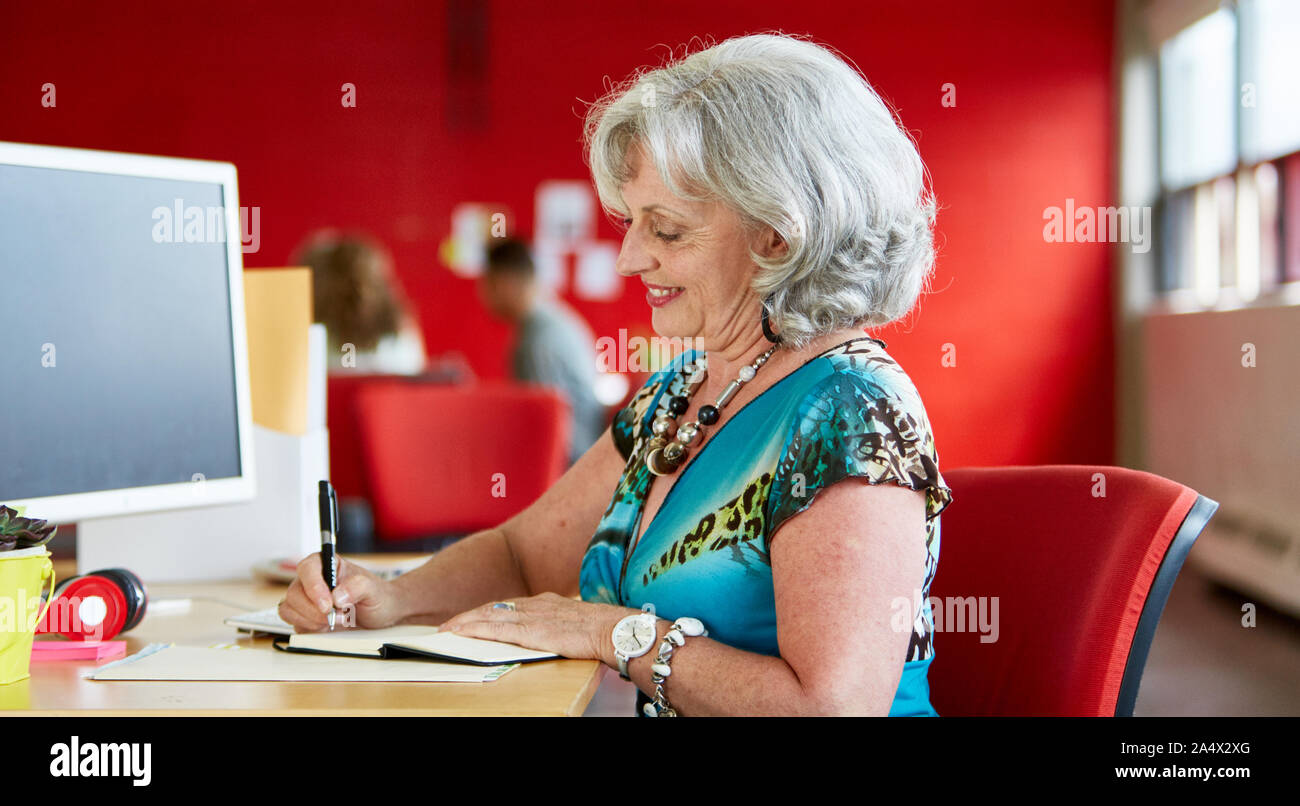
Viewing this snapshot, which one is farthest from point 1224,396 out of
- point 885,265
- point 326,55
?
point 326,55

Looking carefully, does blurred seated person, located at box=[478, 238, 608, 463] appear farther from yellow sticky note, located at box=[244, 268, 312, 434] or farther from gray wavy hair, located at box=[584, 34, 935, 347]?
gray wavy hair, located at box=[584, 34, 935, 347]

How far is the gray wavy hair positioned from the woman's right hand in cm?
50

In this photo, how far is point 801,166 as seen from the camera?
3.65ft

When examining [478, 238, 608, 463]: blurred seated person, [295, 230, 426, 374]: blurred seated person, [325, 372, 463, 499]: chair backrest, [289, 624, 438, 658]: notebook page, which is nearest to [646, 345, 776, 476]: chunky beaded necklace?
[289, 624, 438, 658]: notebook page

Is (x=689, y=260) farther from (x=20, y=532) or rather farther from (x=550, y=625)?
(x=20, y=532)

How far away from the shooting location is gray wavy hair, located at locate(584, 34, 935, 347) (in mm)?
1111

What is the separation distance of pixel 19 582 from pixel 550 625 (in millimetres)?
448

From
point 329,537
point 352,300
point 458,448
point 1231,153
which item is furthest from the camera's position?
point 1231,153

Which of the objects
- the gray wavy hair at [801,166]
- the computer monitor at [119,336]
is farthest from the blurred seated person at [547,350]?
the gray wavy hair at [801,166]

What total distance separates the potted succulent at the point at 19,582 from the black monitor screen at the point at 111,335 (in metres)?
0.23

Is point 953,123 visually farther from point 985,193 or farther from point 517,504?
point 517,504

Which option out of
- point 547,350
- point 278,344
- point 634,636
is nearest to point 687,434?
point 634,636
